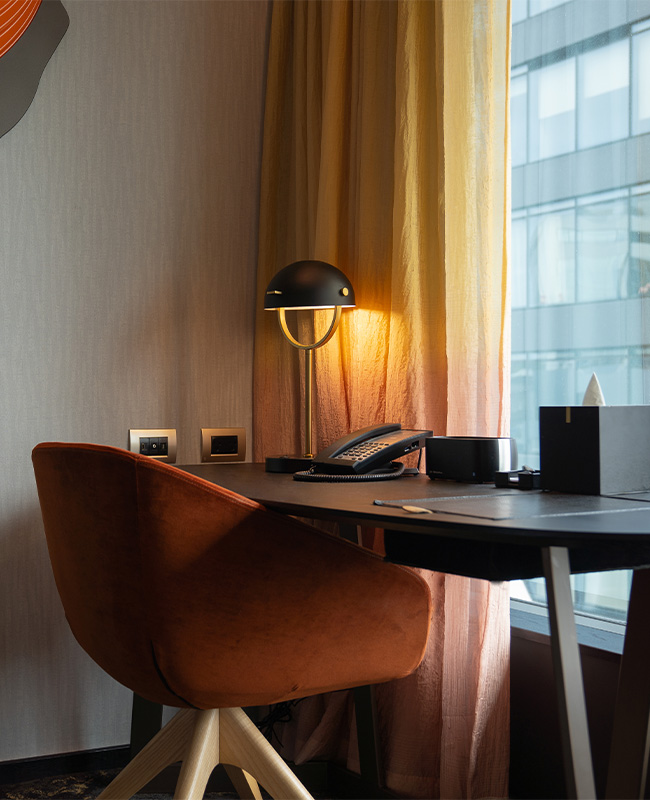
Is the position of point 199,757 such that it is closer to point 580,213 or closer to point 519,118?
point 580,213

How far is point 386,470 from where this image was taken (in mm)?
1510

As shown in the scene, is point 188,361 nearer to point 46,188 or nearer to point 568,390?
point 46,188

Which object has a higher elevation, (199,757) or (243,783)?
(199,757)

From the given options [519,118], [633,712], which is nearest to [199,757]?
[633,712]

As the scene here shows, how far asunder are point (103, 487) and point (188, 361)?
3.35 feet

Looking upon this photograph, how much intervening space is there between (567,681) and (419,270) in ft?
3.51

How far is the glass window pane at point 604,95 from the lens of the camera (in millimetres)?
1458

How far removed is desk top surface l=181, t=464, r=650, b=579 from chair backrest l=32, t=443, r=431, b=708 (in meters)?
0.09

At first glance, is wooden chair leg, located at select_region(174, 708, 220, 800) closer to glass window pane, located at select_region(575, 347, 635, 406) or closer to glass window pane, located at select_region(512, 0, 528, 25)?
glass window pane, located at select_region(575, 347, 635, 406)

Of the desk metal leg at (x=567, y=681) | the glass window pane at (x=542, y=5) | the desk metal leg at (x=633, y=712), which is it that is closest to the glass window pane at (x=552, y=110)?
the glass window pane at (x=542, y=5)

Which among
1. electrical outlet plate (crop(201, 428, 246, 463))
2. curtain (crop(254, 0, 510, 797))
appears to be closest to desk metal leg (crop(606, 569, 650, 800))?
curtain (crop(254, 0, 510, 797))

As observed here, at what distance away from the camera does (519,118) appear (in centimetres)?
166

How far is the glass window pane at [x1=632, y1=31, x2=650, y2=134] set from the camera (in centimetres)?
142

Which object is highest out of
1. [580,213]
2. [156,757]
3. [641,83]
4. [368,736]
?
[641,83]
